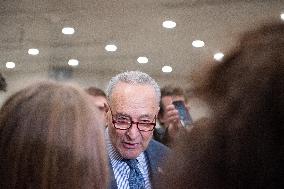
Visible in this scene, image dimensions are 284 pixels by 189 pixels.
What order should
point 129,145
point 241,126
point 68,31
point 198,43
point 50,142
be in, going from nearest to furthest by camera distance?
1. point 241,126
2. point 50,142
3. point 129,145
4. point 198,43
5. point 68,31

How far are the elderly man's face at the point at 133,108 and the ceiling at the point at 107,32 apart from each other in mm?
3251

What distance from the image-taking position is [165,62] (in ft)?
19.6

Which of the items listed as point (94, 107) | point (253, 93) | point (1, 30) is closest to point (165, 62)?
point (1, 30)

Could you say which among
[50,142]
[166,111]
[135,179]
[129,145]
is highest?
[166,111]

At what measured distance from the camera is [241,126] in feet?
1.83

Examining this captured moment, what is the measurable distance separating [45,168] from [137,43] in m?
5.13

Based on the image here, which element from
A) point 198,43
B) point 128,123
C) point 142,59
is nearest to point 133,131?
point 128,123

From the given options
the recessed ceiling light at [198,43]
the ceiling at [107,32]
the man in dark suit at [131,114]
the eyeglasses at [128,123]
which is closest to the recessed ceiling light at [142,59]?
the ceiling at [107,32]

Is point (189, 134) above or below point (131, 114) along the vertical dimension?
below

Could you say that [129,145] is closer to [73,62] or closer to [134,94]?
[134,94]

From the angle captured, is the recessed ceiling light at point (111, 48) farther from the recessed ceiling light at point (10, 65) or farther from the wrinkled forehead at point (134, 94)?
the wrinkled forehead at point (134, 94)

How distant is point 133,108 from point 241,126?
1.67 m

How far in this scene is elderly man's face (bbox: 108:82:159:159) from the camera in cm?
217

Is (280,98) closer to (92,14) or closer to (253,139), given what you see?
(253,139)
